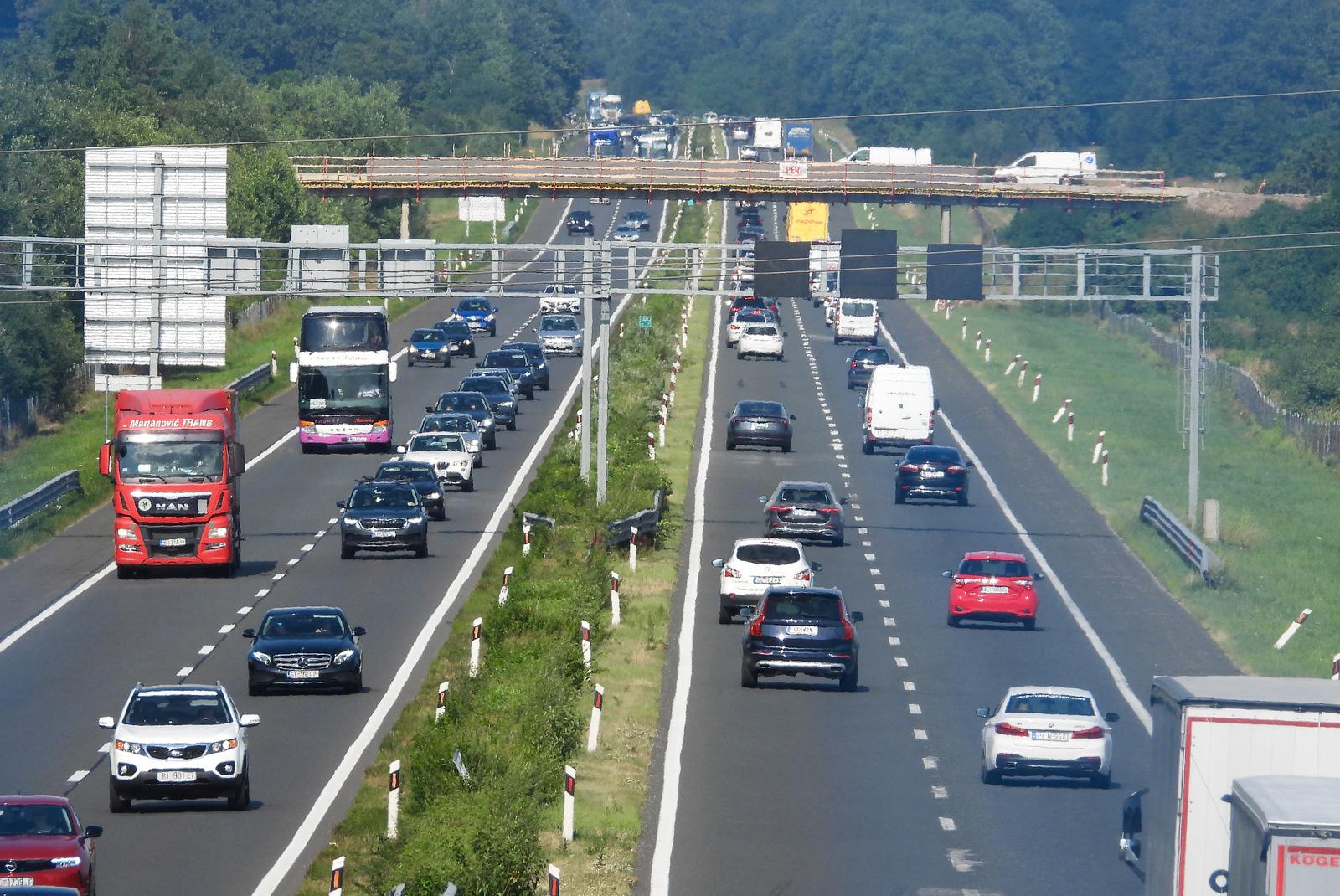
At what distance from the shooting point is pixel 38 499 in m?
50.8

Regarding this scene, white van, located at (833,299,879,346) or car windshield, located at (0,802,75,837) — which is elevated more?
white van, located at (833,299,879,346)

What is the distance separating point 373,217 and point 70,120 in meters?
26.3

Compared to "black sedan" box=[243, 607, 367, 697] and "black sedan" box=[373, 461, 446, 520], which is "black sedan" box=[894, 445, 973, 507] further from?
"black sedan" box=[243, 607, 367, 697]

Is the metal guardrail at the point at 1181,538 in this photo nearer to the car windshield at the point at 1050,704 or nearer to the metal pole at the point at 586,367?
the metal pole at the point at 586,367

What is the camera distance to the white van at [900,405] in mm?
62062

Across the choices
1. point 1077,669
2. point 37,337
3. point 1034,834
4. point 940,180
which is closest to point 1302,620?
point 1077,669

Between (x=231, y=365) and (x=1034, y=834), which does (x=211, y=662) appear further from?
(x=231, y=365)

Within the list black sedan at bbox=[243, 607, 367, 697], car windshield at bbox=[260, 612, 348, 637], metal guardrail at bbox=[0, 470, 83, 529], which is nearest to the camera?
black sedan at bbox=[243, 607, 367, 697]

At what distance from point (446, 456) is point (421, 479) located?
187 inches

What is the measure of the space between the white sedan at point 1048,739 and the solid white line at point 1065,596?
2.69ft

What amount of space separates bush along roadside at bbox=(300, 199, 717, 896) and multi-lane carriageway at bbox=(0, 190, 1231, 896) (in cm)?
53

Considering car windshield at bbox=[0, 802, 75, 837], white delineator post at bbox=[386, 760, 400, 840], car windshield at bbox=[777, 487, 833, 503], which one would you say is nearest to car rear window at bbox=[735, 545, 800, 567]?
car windshield at bbox=[777, 487, 833, 503]

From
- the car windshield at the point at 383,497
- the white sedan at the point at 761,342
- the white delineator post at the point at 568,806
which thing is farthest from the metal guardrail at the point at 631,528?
the white sedan at the point at 761,342

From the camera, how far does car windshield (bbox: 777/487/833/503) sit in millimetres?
48094
